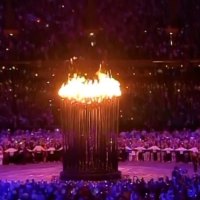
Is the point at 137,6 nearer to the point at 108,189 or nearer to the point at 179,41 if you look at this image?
the point at 179,41

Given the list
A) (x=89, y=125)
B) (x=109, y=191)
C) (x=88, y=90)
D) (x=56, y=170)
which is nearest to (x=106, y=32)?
(x=56, y=170)

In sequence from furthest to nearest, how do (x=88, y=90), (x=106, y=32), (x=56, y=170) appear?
(x=106, y=32), (x=56, y=170), (x=88, y=90)

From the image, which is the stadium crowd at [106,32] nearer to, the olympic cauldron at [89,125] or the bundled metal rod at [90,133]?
the olympic cauldron at [89,125]

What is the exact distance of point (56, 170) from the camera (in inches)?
1067

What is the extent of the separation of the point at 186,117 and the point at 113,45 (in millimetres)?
5747

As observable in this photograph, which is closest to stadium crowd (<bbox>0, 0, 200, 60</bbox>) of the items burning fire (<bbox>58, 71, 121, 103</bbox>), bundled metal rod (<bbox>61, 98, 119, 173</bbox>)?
burning fire (<bbox>58, 71, 121, 103</bbox>)

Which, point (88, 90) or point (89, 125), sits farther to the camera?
point (88, 90)

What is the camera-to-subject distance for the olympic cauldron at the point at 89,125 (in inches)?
878

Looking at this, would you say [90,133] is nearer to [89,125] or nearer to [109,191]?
[89,125]

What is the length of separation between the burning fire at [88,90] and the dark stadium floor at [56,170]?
149 inches

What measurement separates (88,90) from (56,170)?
587 centimetres

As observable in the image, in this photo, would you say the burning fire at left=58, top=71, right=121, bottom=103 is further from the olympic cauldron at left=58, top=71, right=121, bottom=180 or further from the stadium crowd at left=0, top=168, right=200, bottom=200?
the stadium crowd at left=0, top=168, right=200, bottom=200

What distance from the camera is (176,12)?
3083cm

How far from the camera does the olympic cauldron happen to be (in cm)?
2230
